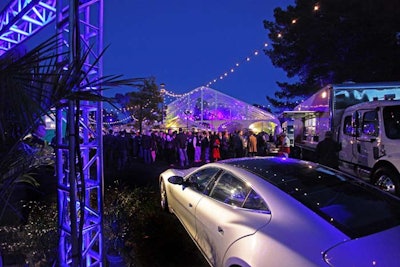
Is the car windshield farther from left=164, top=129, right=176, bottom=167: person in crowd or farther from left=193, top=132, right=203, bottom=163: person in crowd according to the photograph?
left=193, top=132, right=203, bottom=163: person in crowd

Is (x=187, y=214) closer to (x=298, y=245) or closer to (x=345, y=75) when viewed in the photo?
(x=298, y=245)

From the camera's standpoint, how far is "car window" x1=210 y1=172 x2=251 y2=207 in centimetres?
360

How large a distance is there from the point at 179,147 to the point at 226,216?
41.8 ft

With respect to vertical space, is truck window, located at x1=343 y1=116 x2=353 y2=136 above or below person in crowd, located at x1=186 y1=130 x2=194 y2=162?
above

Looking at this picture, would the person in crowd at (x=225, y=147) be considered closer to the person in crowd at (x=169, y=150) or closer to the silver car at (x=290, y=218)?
the person in crowd at (x=169, y=150)

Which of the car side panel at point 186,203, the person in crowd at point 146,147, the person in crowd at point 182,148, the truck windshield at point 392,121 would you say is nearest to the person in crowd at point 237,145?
the person in crowd at point 182,148

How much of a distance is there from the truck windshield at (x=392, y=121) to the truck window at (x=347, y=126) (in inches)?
54.5

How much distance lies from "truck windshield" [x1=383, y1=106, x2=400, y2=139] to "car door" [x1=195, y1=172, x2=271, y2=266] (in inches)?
182

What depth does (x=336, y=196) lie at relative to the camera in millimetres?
3309

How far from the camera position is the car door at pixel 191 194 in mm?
4520

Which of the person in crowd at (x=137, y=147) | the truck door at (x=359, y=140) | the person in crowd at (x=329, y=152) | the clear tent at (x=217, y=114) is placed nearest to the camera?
the truck door at (x=359, y=140)

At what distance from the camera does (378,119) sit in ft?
24.4

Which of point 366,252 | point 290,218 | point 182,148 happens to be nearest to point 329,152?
point 290,218

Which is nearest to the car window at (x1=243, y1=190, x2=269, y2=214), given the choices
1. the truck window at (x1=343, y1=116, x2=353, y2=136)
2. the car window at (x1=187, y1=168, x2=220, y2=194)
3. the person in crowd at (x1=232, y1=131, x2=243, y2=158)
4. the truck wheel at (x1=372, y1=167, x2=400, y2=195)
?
the car window at (x1=187, y1=168, x2=220, y2=194)
